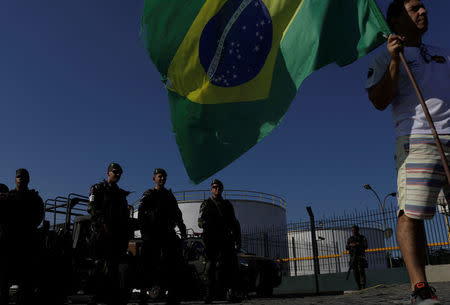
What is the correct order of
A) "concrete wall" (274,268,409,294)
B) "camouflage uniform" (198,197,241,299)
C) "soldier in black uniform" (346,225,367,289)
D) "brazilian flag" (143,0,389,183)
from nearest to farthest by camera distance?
"brazilian flag" (143,0,389,183) → "camouflage uniform" (198,197,241,299) → "soldier in black uniform" (346,225,367,289) → "concrete wall" (274,268,409,294)

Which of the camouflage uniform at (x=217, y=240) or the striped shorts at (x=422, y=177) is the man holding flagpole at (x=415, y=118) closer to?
the striped shorts at (x=422, y=177)

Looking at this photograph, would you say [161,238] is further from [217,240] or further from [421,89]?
[421,89]

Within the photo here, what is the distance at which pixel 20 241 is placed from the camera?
538cm

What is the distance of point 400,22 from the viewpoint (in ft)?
10.1

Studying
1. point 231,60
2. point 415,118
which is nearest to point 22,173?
point 231,60

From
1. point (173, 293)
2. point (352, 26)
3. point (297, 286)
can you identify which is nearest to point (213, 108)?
point (352, 26)

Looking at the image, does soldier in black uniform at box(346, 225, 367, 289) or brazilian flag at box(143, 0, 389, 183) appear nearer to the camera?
brazilian flag at box(143, 0, 389, 183)

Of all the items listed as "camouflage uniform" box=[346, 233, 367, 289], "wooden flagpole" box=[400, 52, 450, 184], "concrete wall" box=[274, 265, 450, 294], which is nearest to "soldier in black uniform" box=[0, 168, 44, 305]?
"wooden flagpole" box=[400, 52, 450, 184]

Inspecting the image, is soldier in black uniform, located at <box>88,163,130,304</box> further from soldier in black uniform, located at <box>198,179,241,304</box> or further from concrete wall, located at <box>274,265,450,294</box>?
concrete wall, located at <box>274,265,450,294</box>

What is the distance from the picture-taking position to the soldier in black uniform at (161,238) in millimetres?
5766

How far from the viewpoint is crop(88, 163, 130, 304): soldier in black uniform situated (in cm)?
512

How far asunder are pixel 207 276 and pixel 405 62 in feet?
17.4

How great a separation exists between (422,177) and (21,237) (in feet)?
15.6

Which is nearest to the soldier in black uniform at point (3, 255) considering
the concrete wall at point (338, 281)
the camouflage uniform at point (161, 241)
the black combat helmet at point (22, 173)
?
the black combat helmet at point (22, 173)
